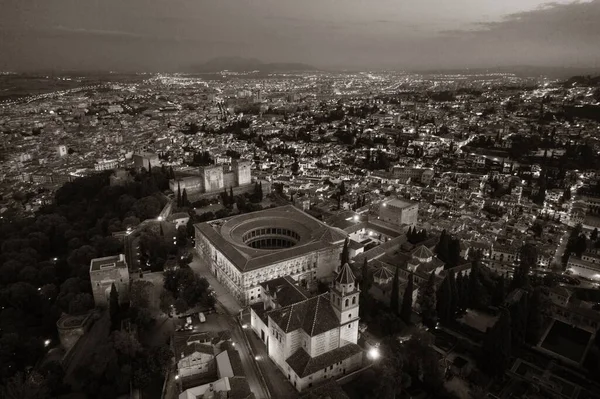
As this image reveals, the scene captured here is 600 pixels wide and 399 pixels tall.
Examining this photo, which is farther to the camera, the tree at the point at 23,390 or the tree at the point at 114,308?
the tree at the point at 114,308

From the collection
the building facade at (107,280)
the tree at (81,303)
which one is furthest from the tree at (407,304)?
the tree at (81,303)

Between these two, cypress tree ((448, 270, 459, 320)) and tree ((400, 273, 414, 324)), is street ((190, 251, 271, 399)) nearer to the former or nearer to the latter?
tree ((400, 273, 414, 324))

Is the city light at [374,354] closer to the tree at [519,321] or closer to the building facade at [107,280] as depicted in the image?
the tree at [519,321]

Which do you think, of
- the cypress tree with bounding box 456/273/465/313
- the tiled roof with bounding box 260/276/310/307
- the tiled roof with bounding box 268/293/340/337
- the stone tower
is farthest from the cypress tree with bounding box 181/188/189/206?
the cypress tree with bounding box 456/273/465/313

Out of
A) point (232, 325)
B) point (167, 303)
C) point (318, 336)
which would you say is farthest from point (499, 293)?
point (167, 303)

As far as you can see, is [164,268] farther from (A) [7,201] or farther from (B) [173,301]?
(A) [7,201]

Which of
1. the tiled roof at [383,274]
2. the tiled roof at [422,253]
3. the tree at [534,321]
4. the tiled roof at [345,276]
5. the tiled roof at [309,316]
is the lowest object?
the tree at [534,321]

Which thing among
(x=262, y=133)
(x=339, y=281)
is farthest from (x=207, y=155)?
(x=339, y=281)
